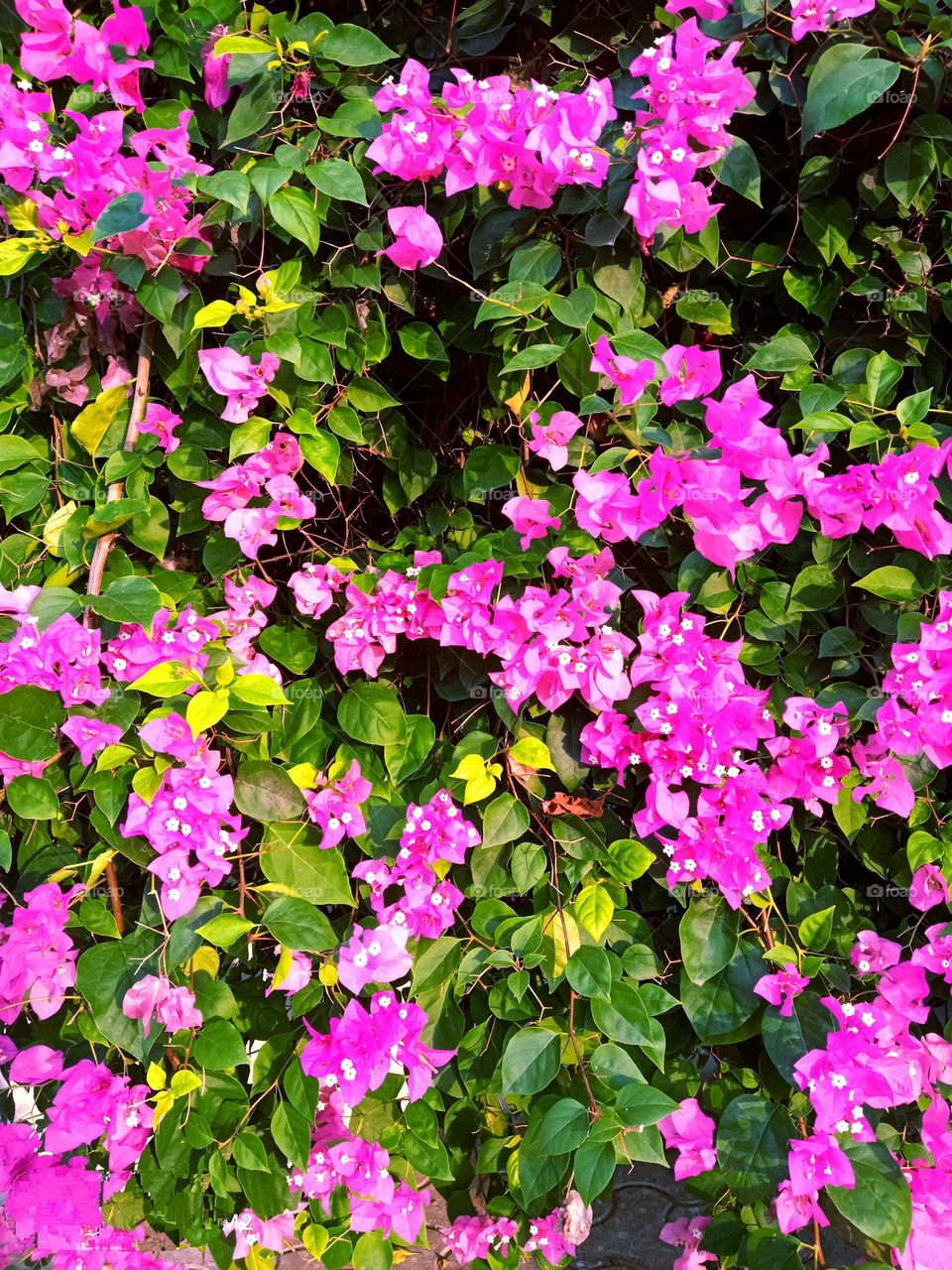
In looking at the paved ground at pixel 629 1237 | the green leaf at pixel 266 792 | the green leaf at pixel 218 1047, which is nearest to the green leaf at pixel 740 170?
the green leaf at pixel 266 792

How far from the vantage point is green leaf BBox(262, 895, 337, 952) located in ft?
3.84

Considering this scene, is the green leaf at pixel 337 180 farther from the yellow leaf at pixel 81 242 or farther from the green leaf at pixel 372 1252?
the green leaf at pixel 372 1252

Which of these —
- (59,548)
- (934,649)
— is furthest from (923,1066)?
(59,548)

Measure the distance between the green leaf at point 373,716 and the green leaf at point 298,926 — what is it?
0.23m

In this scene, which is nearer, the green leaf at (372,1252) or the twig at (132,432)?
the twig at (132,432)

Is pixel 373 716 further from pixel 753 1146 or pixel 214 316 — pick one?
pixel 753 1146

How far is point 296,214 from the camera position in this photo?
1135mm

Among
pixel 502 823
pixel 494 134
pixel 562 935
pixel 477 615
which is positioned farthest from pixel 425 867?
pixel 494 134

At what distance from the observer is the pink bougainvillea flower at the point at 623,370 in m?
1.15

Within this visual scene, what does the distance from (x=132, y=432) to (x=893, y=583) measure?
1002 mm

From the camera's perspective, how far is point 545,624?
1187 mm

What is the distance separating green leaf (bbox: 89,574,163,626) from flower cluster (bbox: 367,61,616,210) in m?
0.58

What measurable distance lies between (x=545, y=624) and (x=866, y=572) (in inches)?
17.1

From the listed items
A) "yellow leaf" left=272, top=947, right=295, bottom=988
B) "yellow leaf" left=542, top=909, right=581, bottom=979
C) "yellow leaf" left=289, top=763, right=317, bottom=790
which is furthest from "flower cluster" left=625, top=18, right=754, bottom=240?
"yellow leaf" left=272, top=947, right=295, bottom=988
